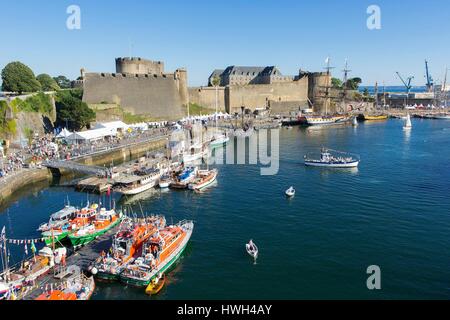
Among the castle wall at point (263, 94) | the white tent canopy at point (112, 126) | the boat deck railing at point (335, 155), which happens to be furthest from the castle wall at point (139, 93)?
the boat deck railing at point (335, 155)

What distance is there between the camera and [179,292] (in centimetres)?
1697

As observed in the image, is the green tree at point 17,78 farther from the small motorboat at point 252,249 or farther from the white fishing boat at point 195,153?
the small motorboat at point 252,249

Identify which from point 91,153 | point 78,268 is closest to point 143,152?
point 91,153

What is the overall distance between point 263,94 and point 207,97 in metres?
14.7

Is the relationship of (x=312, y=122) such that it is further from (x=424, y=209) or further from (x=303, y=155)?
(x=424, y=209)

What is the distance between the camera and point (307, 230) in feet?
76.2

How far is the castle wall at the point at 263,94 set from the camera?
84.6 m

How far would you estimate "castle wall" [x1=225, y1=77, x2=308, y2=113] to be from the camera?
3329 inches

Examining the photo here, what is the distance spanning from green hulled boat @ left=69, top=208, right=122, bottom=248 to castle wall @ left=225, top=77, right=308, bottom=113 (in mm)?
62552

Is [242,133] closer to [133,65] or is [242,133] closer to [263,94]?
[133,65]

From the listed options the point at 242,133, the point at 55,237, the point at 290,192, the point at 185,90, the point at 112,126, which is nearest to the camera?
the point at 55,237

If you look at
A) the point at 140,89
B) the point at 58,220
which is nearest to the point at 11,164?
the point at 58,220

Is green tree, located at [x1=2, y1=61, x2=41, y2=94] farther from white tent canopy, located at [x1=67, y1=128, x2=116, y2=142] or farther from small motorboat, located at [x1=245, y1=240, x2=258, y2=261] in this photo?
small motorboat, located at [x1=245, y1=240, x2=258, y2=261]
